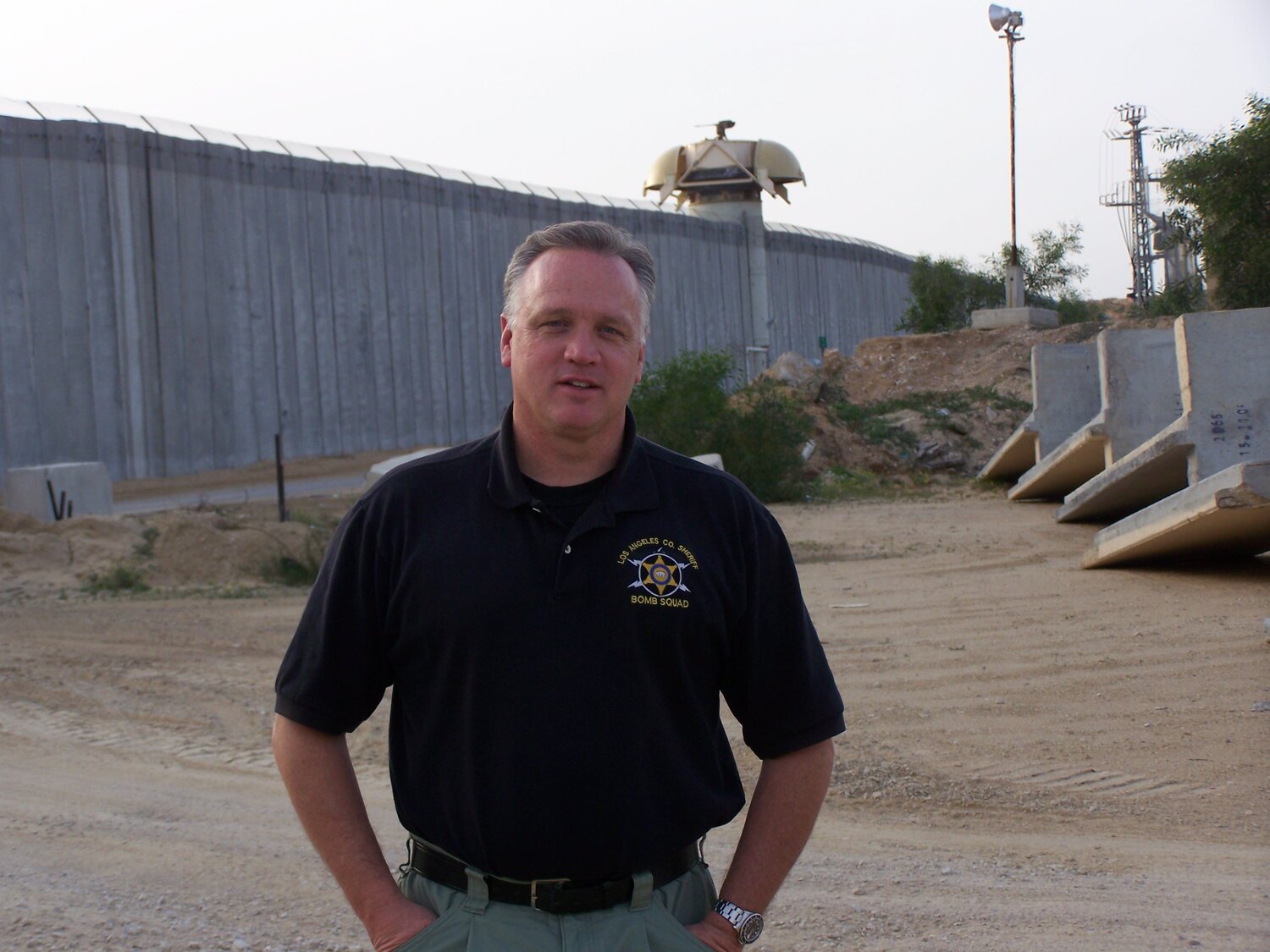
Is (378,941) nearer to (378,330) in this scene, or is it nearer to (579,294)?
(579,294)

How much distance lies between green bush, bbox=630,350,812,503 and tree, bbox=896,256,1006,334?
2169cm

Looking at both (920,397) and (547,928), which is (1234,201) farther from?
(547,928)

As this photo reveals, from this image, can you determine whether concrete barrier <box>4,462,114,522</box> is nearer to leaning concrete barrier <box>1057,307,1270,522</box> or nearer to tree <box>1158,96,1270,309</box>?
leaning concrete barrier <box>1057,307,1270,522</box>

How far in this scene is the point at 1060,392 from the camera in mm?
16750

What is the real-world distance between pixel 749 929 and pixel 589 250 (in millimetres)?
1285

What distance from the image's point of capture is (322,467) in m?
23.8

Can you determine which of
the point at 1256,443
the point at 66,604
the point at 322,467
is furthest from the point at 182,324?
the point at 1256,443

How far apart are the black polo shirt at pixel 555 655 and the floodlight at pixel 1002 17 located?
3111cm

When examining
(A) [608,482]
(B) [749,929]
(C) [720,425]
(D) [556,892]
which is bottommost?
(B) [749,929]

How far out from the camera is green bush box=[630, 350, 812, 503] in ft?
62.8

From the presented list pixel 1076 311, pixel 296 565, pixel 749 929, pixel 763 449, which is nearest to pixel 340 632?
pixel 749 929

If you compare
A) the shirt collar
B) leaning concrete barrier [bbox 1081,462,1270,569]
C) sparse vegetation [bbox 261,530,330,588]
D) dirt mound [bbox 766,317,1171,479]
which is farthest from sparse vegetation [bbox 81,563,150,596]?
dirt mound [bbox 766,317,1171,479]

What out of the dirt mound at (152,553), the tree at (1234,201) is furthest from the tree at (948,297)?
the dirt mound at (152,553)

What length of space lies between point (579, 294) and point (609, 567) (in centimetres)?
52
